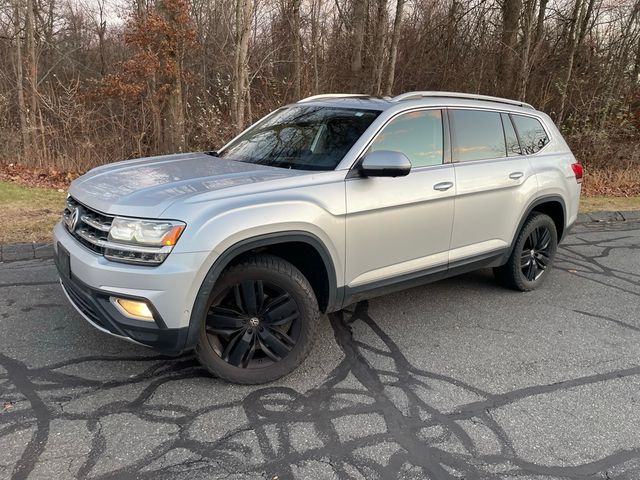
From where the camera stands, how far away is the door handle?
385cm

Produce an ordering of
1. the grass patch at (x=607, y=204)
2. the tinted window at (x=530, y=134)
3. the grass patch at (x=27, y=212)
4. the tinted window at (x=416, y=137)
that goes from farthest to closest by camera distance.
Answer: the grass patch at (x=607, y=204) → the grass patch at (x=27, y=212) → the tinted window at (x=530, y=134) → the tinted window at (x=416, y=137)

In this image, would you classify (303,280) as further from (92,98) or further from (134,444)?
(92,98)

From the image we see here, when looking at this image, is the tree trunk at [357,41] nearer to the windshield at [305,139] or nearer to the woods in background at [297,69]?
the woods in background at [297,69]

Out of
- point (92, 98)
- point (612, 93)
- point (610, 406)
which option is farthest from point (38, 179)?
point (612, 93)

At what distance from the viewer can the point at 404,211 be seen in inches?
144

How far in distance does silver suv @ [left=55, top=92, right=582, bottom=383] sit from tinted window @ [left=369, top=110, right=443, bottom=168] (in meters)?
0.01

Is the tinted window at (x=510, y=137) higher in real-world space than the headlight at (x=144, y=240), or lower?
higher

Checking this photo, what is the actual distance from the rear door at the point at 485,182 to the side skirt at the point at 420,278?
0.04 metres

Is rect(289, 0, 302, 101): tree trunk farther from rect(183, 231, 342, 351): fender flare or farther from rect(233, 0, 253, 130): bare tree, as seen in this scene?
rect(183, 231, 342, 351): fender flare

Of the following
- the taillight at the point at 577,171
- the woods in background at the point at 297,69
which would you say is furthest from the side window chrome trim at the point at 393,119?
the woods in background at the point at 297,69

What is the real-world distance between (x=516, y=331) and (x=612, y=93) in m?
12.7

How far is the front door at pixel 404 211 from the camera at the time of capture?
3.45 meters

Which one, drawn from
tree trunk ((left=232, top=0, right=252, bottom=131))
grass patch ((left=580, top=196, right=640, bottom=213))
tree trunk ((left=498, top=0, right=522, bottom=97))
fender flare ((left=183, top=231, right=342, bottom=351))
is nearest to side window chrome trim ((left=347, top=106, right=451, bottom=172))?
fender flare ((left=183, top=231, right=342, bottom=351))

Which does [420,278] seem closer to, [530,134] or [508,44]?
[530,134]
